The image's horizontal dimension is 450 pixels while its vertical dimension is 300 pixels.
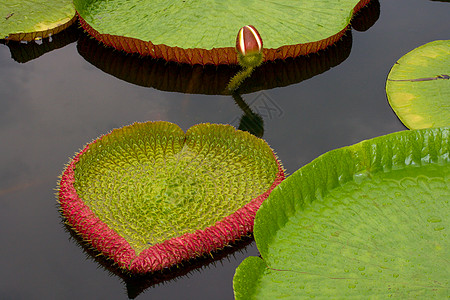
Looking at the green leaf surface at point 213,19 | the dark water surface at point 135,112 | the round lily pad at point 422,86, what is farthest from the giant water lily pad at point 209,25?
the round lily pad at point 422,86

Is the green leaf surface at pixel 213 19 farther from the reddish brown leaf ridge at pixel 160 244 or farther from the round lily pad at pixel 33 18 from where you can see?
the reddish brown leaf ridge at pixel 160 244

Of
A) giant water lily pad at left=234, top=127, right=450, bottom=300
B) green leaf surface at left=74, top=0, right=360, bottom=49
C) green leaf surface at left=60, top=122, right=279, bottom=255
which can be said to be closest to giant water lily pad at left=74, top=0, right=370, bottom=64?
green leaf surface at left=74, top=0, right=360, bottom=49

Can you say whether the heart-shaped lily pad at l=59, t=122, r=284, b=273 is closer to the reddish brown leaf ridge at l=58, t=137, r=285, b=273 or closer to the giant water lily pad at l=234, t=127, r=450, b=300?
the reddish brown leaf ridge at l=58, t=137, r=285, b=273

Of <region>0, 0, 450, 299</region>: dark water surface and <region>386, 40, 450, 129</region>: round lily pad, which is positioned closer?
<region>0, 0, 450, 299</region>: dark water surface

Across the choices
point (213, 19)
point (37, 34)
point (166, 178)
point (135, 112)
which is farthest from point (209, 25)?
point (166, 178)

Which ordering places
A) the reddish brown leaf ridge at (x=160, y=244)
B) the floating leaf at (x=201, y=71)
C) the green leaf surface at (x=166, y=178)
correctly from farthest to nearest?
the floating leaf at (x=201, y=71), the green leaf surface at (x=166, y=178), the reddish brown leaf ridge at (x=160, y=244)

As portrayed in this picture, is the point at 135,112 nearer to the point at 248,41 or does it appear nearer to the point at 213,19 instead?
the point at 248,41
